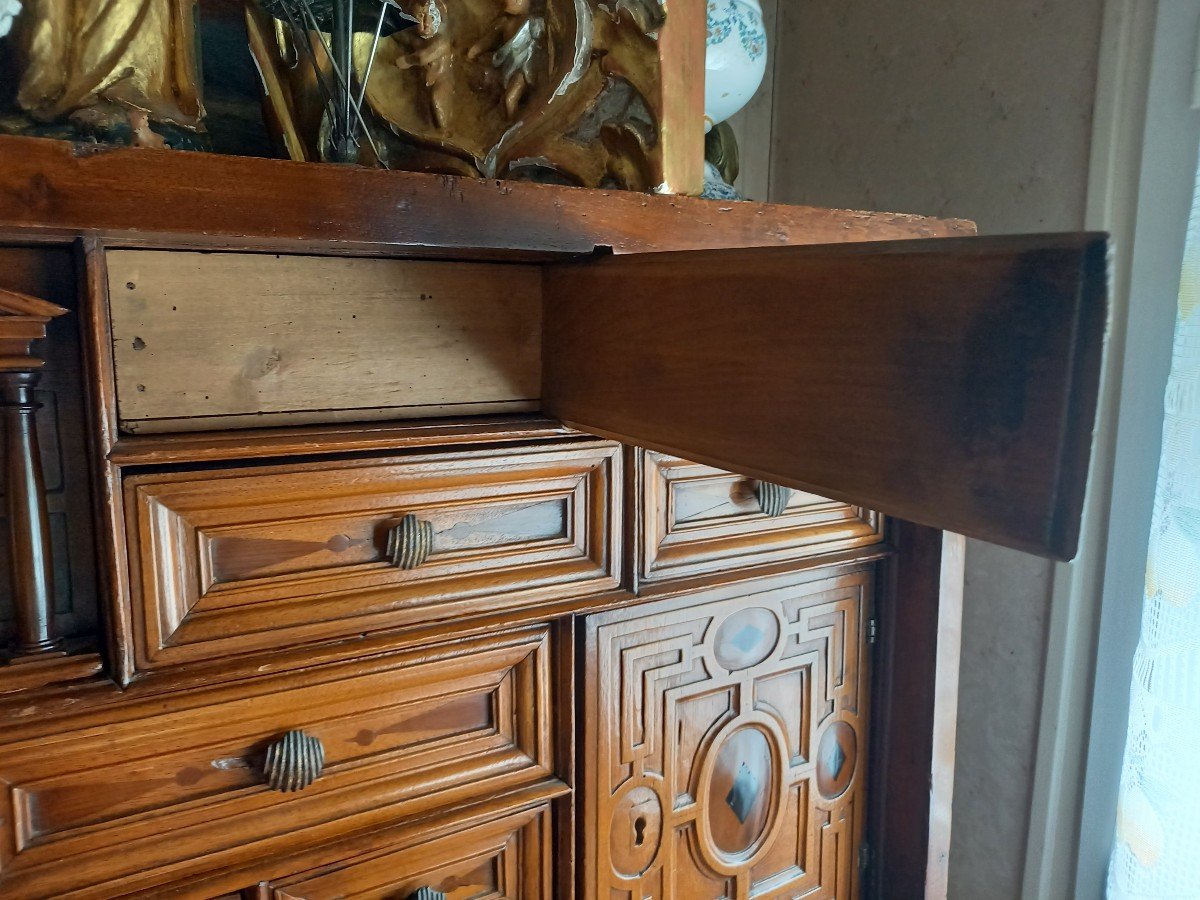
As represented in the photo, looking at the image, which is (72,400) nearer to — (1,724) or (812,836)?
(1,724)

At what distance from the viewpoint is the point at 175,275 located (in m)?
0.55

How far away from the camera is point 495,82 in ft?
2.30

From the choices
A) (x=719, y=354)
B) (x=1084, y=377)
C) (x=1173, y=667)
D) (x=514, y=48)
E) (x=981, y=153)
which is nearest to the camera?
(x=1084, y=377)

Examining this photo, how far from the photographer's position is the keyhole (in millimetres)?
766

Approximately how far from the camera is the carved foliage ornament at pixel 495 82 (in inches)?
27.2

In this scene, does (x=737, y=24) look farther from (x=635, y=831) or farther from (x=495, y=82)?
(x=635, y=831)

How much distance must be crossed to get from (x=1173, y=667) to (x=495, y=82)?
96 centimetres

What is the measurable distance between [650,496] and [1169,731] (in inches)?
28.1

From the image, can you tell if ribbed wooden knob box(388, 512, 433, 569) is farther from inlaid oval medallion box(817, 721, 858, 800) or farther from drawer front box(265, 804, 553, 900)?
inlaid oval medallion box(817, 721, 858, 800)

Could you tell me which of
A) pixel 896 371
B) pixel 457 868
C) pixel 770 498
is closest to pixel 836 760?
pixel 770 498

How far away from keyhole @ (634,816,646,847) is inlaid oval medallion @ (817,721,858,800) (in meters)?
0.23

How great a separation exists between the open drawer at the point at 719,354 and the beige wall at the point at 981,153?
0.75 metres

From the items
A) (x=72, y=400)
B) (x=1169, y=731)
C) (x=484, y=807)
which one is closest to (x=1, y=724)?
(x=72, y=400)

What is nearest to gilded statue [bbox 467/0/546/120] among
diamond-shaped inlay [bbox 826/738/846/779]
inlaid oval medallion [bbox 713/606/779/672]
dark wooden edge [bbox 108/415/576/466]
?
dark wooden edge [bbox 108/415/576/466]
